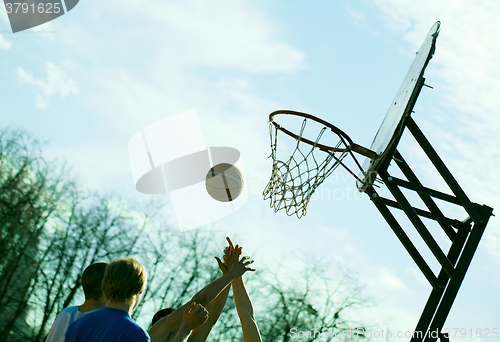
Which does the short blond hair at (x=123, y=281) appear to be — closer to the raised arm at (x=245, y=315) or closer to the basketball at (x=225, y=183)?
the raised arm at (x=245, y=315)

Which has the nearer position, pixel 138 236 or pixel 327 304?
pixel 138 236

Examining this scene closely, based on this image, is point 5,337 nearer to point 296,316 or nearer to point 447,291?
point 296,316

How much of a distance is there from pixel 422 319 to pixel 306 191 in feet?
7.18

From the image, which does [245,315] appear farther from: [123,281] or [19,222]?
[19,222]

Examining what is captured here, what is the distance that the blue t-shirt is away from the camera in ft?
8.86

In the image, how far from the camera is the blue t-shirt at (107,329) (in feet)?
8.86

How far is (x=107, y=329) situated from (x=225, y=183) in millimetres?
4331

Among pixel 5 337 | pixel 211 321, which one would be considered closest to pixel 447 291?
pixel 211 321

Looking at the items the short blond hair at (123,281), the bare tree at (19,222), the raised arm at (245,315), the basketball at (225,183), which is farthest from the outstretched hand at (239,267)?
the bare tree at (19,222)

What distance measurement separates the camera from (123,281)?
2.85m

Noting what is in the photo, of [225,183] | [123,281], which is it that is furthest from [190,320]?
[225,183]

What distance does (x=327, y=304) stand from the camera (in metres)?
24.1

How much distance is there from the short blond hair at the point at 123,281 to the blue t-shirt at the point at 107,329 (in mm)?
88

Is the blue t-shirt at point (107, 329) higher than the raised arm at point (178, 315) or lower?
lower
